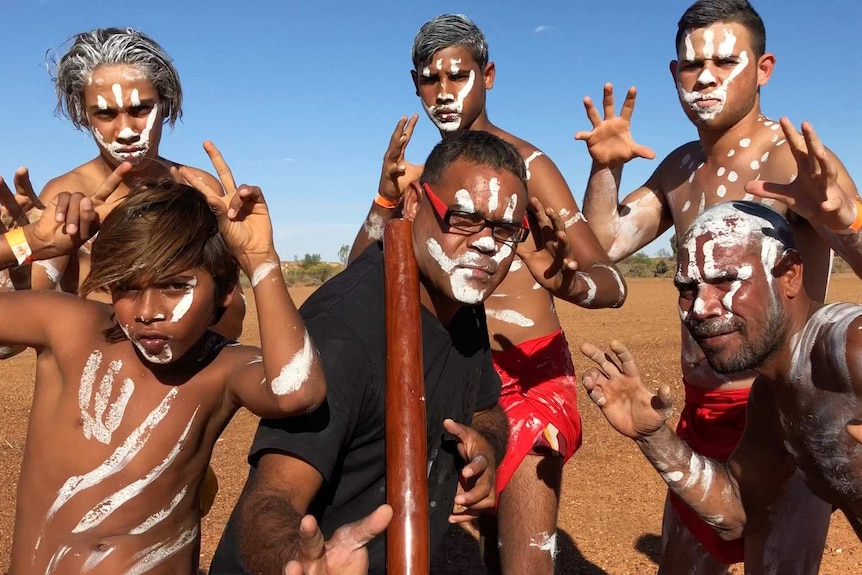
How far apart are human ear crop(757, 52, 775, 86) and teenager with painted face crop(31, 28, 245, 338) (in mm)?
2538

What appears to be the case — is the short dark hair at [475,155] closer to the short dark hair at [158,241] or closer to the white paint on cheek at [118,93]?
the short dark hair at [158,241]

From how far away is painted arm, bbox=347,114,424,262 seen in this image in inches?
150

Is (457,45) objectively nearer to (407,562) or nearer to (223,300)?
(223,300)

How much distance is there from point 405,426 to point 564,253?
1.29m

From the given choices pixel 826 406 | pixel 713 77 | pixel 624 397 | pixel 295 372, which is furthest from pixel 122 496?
pixel 713 77

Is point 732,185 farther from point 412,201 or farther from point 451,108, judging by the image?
point 412,201

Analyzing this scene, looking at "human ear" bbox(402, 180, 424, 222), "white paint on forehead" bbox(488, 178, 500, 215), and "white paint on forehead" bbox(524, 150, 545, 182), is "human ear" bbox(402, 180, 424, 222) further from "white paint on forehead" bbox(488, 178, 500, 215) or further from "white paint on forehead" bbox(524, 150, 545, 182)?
"white paint on forehead" bbox(524, 150, 545, 182)

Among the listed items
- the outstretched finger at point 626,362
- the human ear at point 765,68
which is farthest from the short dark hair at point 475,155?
the human ear at point 765,68

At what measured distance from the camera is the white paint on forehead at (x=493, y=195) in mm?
2979

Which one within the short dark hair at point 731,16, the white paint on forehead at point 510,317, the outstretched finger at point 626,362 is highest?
the short dark hair at point 731,16

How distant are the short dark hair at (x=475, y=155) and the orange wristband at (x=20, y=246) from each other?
1327mm

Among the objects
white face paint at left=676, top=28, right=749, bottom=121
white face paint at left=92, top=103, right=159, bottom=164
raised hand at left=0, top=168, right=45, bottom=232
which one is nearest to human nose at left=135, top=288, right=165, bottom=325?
raised hand at left=0, top=168, right=45, bottom=232

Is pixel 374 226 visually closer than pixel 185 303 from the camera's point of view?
No

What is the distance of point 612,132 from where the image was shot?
164 inches
